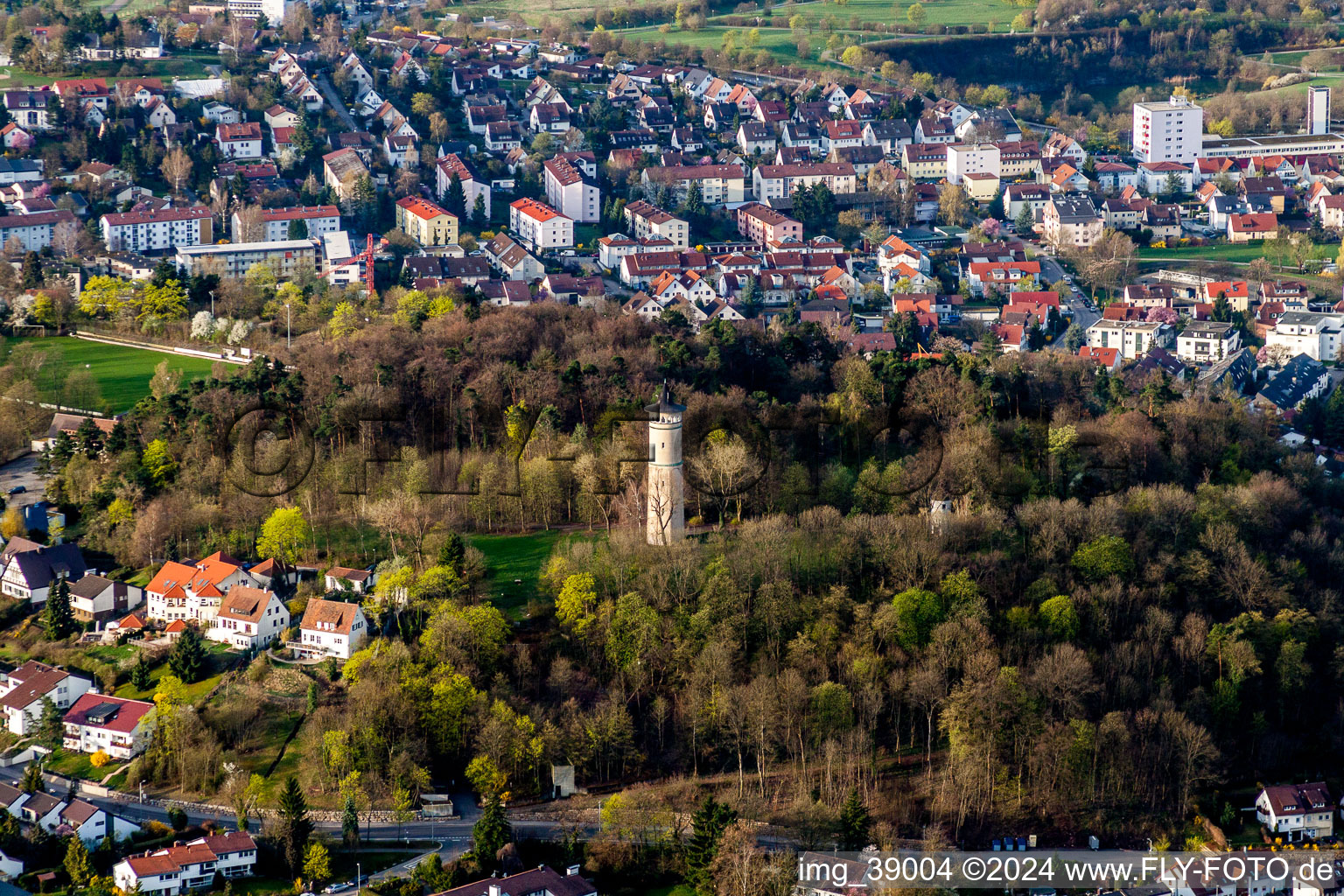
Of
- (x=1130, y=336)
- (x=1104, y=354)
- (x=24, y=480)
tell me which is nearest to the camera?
(x=24, y=480)

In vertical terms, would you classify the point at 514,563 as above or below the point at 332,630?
above

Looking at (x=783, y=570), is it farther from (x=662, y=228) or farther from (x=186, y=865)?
(x=662, y=228)

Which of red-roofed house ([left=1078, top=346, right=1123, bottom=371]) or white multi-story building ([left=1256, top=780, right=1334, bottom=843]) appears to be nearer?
white multi-story building ([left=1256, top=780, right=1334, bottom=843])

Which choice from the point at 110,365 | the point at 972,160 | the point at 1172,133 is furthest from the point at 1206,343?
the point at 110,365

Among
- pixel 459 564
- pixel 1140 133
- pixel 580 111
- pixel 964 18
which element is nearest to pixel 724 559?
pixel 459 564

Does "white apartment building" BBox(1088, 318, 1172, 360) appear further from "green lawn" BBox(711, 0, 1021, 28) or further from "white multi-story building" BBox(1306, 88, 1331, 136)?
"green lawn" BBox(711, 0, 1021, 28)

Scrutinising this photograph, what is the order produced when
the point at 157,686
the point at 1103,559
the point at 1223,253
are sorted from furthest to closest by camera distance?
the point at 1223,253
the point at 1103,559
the point at 157,686

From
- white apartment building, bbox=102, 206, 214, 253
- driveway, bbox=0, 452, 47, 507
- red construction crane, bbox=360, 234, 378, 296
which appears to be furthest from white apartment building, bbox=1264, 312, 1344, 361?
driveway, bbox=0, 452, 47, 507

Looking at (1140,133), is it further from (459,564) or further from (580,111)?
(459,564)
